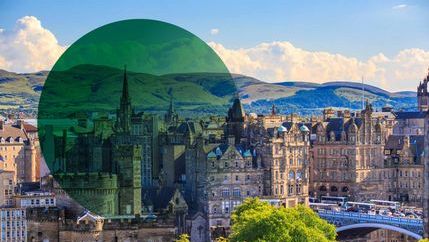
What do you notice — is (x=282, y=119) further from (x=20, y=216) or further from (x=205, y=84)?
(x=20, y=216)

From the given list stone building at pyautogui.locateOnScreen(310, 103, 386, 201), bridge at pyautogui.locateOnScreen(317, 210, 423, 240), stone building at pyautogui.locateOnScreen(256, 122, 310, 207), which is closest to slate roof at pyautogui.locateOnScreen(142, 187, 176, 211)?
stone building at pyautogui.locateOnScreen(256, 122, 310, 207)

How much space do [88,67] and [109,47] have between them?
1537 millimetres

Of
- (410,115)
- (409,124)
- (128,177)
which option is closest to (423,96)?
(410,115)

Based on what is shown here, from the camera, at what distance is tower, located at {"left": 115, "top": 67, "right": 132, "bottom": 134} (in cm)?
6688

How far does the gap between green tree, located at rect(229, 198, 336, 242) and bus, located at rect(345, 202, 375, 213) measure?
15.6 metres

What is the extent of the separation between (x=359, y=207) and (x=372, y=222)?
726 cm

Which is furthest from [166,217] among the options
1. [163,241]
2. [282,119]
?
[282,119]

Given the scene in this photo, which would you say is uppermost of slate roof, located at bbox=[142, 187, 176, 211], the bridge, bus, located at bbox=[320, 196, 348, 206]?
slate roof, located at bbox=[142, 187, 176, 211]

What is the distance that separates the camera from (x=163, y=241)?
62.8 m

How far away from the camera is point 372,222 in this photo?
6706 cm

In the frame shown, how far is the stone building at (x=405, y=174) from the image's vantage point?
83.2 m

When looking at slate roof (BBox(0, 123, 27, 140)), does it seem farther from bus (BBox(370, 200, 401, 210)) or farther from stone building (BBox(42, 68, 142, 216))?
bus (BBox(370, 200, 401, 210))

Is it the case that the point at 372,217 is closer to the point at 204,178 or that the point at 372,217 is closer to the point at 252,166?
the point at 252,166

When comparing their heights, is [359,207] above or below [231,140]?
below
